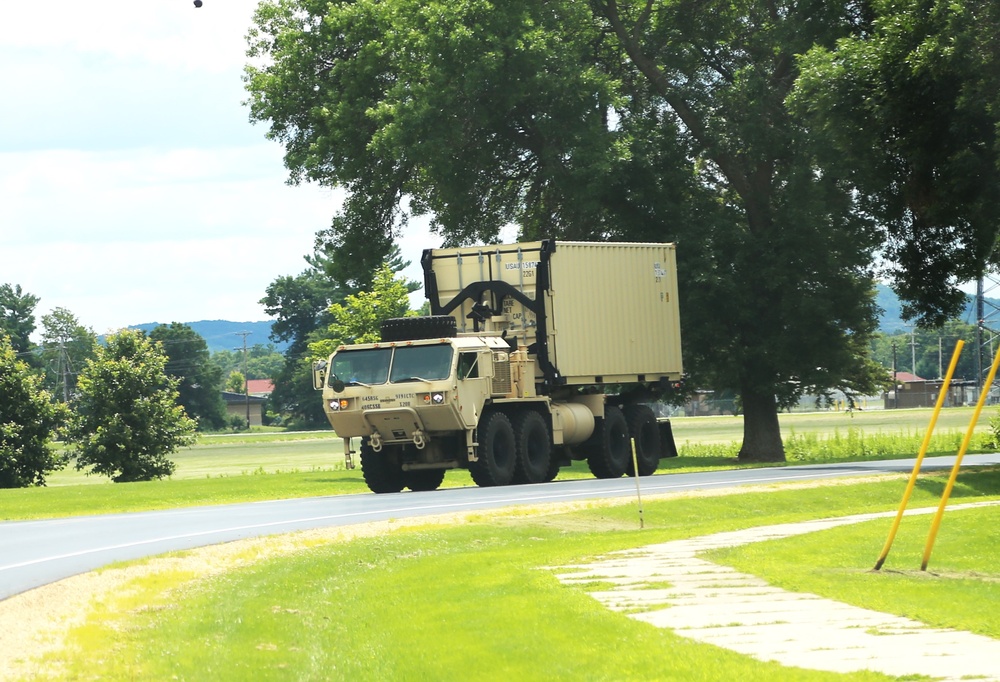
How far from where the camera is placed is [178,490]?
34375 millimetres

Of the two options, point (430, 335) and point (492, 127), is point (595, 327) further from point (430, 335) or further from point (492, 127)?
point (492, 127)

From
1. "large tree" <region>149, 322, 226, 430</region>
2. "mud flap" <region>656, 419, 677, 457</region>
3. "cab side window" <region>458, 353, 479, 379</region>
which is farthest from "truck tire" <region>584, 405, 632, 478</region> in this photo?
"large tree" <region>149, 322, 226, 430</region>

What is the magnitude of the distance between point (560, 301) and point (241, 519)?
1069 cm

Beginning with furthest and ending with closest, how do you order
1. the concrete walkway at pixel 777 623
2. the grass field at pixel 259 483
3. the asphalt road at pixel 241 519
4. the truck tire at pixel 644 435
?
1. the truck tire at pixel 644 435
2. the grass field at pixel 259 483
3. the asphalt road at pixel 241 519
4. the concrete walkway at pixel 777 623

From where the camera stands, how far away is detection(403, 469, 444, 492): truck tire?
32.2 metres

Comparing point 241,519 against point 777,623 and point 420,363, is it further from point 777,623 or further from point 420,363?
point 777,623

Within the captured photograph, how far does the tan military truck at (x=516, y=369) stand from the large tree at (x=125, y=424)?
55.3 feet

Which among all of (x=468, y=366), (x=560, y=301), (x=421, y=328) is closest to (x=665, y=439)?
(x=560, y=301)

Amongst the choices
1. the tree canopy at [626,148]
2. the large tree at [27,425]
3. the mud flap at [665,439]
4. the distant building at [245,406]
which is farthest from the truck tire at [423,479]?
the distant building at [245,406]

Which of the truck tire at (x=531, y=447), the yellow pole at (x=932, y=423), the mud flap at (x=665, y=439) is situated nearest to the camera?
the yellow pole at (x=932, y=423)

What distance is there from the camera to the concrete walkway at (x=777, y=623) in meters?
8.82

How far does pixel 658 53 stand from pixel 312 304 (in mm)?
117830

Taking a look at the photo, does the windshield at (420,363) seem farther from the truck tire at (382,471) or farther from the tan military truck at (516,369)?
the truck tire at (382,471)

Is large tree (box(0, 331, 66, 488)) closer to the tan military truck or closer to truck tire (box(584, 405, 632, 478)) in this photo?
the tan military truck
